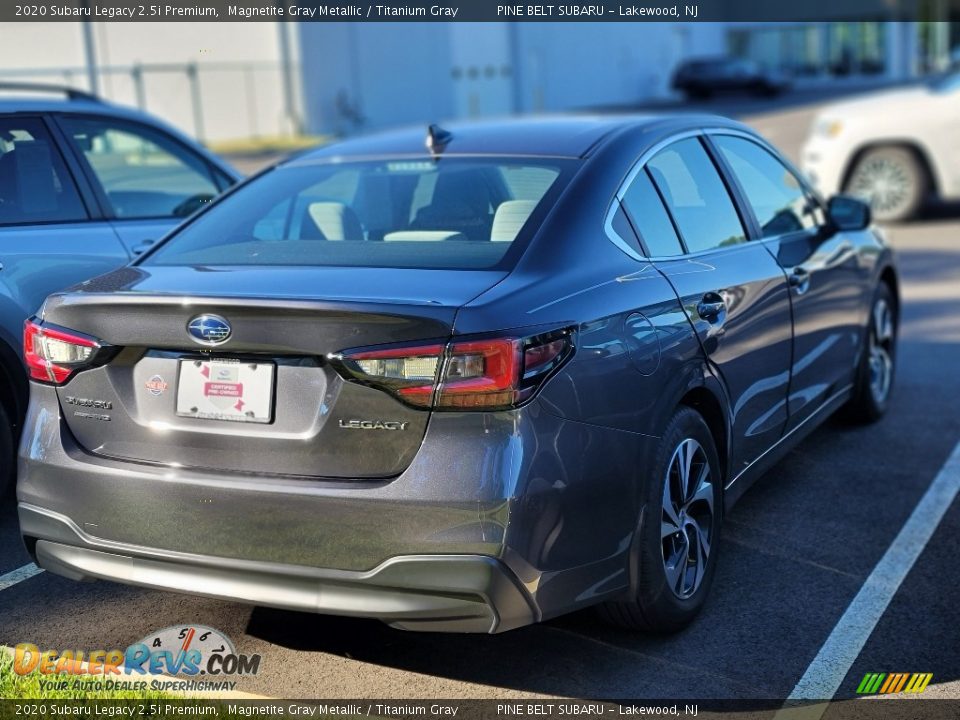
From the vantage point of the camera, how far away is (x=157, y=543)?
3365 mm

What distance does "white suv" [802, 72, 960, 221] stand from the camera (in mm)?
13211

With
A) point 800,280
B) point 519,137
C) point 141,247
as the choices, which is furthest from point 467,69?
point 519,137

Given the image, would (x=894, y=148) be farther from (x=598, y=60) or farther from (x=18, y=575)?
(x=598, y=60)

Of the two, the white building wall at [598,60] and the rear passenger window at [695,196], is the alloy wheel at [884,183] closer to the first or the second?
the rear passenger window at [695,196]

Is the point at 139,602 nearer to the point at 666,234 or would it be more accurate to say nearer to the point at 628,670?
the point at 628,670

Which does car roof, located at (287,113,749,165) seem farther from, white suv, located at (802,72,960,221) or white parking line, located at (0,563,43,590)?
white suv, located at (802,72,960,221)

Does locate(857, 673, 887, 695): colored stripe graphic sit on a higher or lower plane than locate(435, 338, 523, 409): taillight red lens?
lower

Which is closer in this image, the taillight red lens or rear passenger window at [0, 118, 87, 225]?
the taillight red lens

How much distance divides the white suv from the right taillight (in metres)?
11.4

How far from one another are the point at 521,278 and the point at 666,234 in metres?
0.92

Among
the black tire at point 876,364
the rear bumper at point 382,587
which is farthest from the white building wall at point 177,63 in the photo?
the rear bumper at point 382,587

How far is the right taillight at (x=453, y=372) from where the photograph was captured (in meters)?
3.10

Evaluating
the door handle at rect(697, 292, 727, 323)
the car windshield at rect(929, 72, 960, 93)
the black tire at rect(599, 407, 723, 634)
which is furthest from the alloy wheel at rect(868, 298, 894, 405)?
the car windshield at rect(929, 72, 960, 93)

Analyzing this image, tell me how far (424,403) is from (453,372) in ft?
0.36
